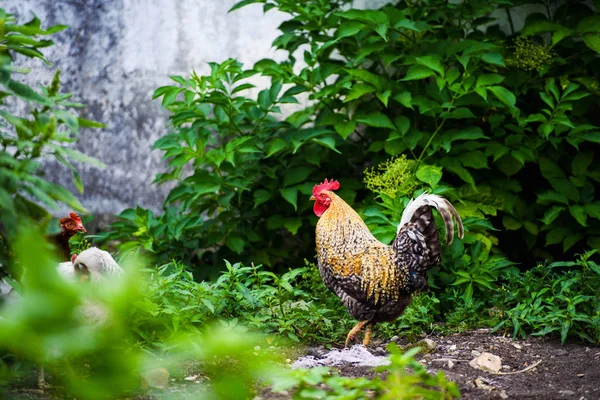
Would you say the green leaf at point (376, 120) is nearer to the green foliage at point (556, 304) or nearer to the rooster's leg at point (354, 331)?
the green foliage at point (556, 304)

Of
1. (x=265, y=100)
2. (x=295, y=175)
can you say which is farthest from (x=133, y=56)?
(x=295, y=175)

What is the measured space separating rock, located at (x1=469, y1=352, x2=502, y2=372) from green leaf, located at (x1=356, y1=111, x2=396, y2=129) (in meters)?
1.84

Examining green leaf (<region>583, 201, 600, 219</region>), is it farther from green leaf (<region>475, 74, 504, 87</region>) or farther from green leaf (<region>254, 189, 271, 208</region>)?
green leaf (<region>254, 189, 271, 208</region>)

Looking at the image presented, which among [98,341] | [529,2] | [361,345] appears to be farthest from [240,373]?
[529,2]

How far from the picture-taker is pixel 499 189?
15.7ft

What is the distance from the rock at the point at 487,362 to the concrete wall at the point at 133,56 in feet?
10.9

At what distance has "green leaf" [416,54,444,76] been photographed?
4.38 meters

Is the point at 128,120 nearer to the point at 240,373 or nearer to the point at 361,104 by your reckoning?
the point at 361,104

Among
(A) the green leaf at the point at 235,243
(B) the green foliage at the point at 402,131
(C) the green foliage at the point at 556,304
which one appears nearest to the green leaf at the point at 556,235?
(B) the green foliage at the point at 402,131

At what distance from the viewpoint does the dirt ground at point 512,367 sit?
2785mm

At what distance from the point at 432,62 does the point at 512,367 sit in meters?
2.10

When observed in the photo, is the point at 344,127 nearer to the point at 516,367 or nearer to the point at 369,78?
the point at 369,78

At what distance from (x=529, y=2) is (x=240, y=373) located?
16.6 feet

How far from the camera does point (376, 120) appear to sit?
465 centimetres
